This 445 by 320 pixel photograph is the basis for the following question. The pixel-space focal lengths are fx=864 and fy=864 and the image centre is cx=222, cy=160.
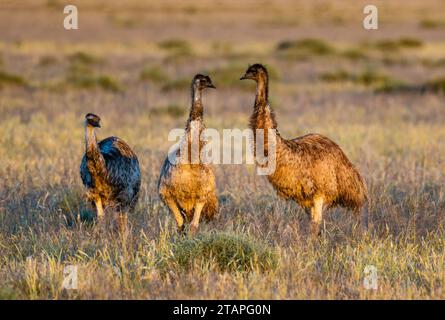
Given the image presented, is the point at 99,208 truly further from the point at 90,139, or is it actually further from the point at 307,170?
the point at 307,170

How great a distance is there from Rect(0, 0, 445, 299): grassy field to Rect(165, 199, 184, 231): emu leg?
0.15 m

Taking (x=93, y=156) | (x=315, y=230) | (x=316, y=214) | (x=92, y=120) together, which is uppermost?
(x=92, y=120)

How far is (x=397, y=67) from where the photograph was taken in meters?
Answer: 27.0

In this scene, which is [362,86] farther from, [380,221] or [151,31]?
[151,31]

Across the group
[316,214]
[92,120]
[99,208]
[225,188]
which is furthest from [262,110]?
[225,188]

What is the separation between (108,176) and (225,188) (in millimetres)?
1829

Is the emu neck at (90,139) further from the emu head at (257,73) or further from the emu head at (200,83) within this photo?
the emu head at (257,73)

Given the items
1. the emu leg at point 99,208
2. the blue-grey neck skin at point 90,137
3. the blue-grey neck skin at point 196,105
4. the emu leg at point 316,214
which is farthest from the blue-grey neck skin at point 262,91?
the emu leg at point 99,208

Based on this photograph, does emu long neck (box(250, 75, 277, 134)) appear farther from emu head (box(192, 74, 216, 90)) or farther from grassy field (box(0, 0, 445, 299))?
grassy field (box(0, 0, 445, 299))

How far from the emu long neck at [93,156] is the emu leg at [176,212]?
935 mm

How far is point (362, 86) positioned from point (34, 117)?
9456mm

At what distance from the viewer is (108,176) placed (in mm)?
8516

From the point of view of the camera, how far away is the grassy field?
642 centimetres

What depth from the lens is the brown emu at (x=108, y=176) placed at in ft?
27.1
